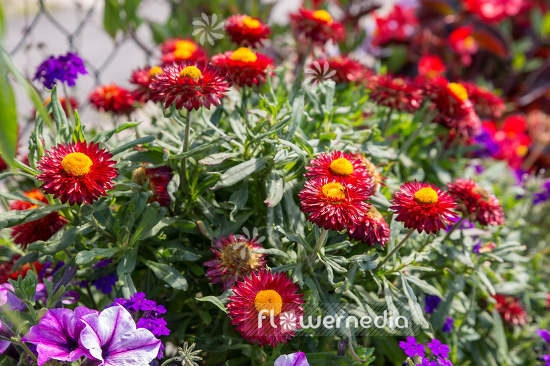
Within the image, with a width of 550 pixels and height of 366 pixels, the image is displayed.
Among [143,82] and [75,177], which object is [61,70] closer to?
[143,82]

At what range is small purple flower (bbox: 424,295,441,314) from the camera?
1.47 metres

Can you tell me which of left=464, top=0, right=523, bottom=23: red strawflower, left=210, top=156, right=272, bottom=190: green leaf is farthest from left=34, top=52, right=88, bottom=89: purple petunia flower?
left=464, top=0, right=523, bottom=23: red strawflower

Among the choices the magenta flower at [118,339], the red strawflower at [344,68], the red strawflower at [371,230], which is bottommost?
the magenta flower at [118,339]

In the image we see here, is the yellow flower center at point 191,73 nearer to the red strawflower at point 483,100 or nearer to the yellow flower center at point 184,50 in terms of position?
the yellow flower center at point 184,50

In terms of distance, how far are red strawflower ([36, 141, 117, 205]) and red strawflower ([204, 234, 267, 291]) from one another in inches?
11.5

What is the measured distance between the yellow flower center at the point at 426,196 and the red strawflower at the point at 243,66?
575 mm

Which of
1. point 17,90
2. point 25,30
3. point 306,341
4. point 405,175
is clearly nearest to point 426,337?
point 306,341

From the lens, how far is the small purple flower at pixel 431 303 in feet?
4.84

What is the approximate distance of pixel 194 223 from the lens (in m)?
1.27

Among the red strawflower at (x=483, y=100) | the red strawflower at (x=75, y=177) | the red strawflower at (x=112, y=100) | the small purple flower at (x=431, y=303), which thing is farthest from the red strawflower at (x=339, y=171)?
the red strawflower at (x=483, y=100)

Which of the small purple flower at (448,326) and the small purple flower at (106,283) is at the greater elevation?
the small purple flower at (106,283)

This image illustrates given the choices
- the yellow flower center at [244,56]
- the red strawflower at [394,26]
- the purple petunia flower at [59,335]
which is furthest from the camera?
the red strawflower at [394,26]

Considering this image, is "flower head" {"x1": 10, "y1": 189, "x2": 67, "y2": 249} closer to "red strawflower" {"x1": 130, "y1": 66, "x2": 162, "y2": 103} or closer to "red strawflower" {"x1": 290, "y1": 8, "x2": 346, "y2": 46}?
Result: "red strawflower" {"x1": 130, "y1": 66, "x2": 162, "y2": 103}

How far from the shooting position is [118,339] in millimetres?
1025
